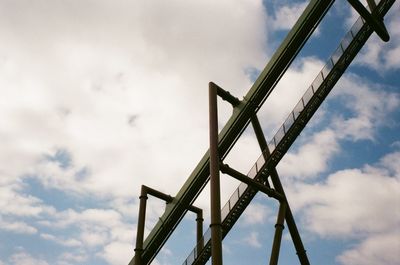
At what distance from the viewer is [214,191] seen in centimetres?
1159

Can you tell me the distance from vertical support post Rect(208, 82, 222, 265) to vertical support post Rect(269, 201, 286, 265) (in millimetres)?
2841

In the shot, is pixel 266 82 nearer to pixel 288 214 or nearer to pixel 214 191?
pixel 288 214

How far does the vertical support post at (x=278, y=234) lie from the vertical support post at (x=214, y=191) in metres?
2.84

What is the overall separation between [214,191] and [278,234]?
3293 millimetres

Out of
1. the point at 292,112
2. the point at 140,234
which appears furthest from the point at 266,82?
the point at 140,234

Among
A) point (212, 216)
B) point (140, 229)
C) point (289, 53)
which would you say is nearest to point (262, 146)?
point (289, 53)

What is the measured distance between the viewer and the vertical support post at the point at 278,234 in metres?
13.0

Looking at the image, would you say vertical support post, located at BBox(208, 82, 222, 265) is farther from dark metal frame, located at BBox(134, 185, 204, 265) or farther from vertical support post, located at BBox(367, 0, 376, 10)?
vertical support post, located at BBox(367, 0, 376, 10)

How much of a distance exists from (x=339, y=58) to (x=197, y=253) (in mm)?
8322

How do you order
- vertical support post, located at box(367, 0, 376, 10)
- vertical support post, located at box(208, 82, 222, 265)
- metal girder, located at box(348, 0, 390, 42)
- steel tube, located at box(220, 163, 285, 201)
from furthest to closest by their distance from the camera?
vertical support post, located at box(367, 0, 376, 10), metal girder, located at box(348, 0, 390, 42), steel tube, located at box(220, 163, 285, 201), vertical support post, located at box(208, 82, 222, 265)

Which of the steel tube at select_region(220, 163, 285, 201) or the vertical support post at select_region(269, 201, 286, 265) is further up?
the steel tube at select_region(220, 163, 285, 201)

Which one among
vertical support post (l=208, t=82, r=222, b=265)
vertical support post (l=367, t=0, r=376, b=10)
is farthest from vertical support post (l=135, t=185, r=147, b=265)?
vertical support post (l=367, t=0, r=376, b=10)

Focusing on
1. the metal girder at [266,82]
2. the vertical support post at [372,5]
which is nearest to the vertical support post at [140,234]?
the metal girder at [266,82]

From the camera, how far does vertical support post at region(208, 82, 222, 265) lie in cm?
1088
